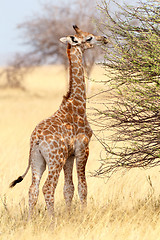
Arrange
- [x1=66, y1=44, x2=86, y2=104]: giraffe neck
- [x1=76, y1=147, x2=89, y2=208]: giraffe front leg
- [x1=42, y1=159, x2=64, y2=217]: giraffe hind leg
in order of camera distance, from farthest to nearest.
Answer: [x1=66, y1=44, x2=86, y2=104]: giraffe neck → [x1=76, y1=147, x2=89, y2=208]: giraffe front leg → [x1=42, y1=159, x2=64, y2=217]: giraffe hind leg

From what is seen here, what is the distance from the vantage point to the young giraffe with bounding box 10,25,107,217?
562 cm

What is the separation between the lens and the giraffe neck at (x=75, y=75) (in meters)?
6.14

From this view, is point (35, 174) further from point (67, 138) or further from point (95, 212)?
point (95, 212)

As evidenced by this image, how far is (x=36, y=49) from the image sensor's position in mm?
34375

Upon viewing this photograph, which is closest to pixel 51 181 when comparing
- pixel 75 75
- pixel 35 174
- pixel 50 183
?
pixel 50 183

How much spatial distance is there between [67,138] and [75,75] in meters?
1.00

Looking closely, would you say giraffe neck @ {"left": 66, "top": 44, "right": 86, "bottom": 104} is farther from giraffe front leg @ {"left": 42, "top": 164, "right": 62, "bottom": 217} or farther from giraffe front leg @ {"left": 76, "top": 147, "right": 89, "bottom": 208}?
giraffe front leg @ {"left": 42, "top": 164, "right": 62, "bottom": 217}

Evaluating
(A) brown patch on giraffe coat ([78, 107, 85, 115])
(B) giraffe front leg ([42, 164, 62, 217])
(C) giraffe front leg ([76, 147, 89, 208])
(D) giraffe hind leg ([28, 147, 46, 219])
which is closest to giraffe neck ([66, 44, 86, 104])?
(A) brown patch on giraffe coat ([78, 107, 85, 115])

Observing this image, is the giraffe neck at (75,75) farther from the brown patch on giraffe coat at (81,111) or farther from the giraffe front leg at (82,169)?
the giraffe front leg at (82,169)

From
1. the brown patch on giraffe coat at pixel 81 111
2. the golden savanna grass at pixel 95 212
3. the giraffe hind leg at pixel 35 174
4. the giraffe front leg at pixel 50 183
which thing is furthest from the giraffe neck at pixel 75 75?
the giraffe front leg at pixel 50 183

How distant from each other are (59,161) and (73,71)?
4.61 feet

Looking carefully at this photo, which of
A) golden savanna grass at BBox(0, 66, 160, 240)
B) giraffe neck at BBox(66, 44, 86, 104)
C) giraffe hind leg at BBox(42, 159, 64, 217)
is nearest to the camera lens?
golden savanna grass at BBox(0, 66, 160, 240)

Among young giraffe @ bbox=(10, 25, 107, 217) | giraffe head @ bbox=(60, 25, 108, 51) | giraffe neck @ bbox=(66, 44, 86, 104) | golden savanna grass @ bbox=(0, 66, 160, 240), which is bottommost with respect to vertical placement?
golden savanna grass @ bbox=(0, 66, 160, 240)

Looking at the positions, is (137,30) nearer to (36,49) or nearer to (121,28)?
(121,28)
